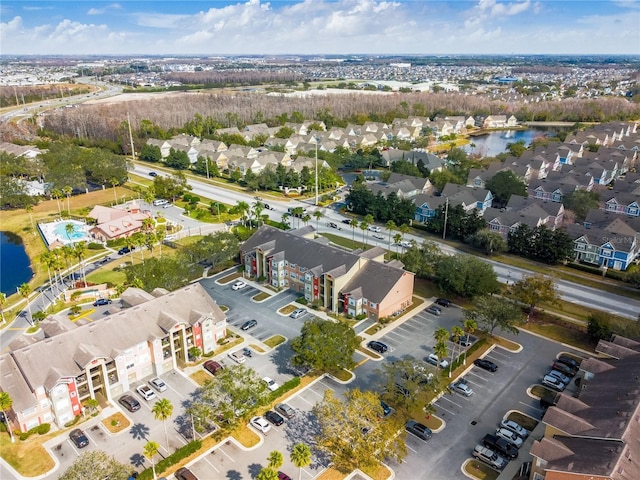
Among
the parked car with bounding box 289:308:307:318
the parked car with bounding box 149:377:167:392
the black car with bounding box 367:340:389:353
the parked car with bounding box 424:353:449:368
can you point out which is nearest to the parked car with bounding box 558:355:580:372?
the parked car with bounding box 424:353:449:368

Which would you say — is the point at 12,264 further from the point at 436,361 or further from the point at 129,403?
the point at 436,361

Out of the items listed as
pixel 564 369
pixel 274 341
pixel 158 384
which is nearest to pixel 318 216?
pixel 274 341

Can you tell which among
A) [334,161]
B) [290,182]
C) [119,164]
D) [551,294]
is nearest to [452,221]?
[551,294]

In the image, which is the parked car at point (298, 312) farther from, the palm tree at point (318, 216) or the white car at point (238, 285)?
the palm tree at point (318, 216)

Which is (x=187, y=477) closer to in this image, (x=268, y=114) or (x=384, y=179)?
(x=384, y=179)

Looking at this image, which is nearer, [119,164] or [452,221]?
[452,221]

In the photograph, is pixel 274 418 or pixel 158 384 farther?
pixel 158 384
